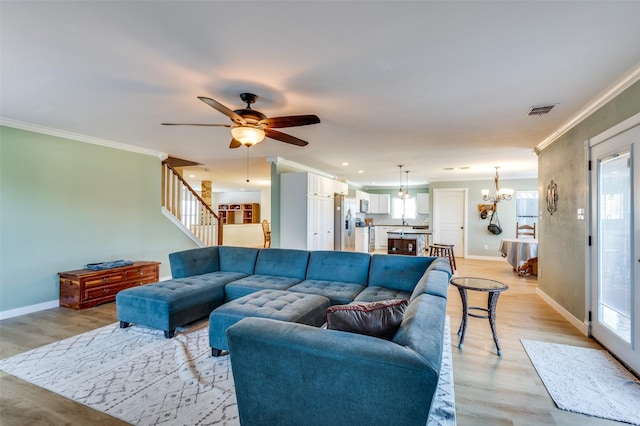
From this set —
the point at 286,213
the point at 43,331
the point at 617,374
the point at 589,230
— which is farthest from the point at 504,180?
the point at 43,331

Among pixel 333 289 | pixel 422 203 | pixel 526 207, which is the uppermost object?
pixel 422 203

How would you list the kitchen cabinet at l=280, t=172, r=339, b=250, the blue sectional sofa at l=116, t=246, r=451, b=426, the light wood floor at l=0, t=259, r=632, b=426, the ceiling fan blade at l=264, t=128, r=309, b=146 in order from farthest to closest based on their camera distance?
the kitchen cabinet at l=280, t=172, r=339, b=250 → the ceiling fan blade at l=264, t=128, r=309, b=146 → the light wood floor at l=0, t=259, r=632, b=426 → the blue sectional sofa at l=116, t=246, r=451, b=426

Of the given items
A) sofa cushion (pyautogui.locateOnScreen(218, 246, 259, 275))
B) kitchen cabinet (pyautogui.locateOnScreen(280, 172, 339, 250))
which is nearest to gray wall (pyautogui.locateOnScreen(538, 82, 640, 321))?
kitchen cabinet (pyautogui.locateOnScreen(280, 172, 339, 250))

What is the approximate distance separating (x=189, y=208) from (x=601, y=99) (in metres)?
6.46

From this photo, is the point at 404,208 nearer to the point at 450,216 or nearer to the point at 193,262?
the point at 450,216

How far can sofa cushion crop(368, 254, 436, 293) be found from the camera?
130 inches

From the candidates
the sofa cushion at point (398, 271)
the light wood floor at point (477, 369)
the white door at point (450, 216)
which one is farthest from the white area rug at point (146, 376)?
the white door at point (450, 216)

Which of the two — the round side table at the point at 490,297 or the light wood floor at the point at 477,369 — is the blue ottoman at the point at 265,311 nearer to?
the light wood floor at the point at 477,369

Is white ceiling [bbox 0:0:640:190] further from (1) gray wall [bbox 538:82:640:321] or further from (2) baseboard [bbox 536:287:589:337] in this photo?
(2) baseboard [bbox 536:287:589:337]

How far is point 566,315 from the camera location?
364 centimetres

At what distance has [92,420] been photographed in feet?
5.93

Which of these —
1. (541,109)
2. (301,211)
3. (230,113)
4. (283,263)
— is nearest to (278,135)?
(230,113)

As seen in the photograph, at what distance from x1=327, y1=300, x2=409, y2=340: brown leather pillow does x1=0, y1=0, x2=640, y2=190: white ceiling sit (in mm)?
1593

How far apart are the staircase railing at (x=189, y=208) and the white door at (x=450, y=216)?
630cm
